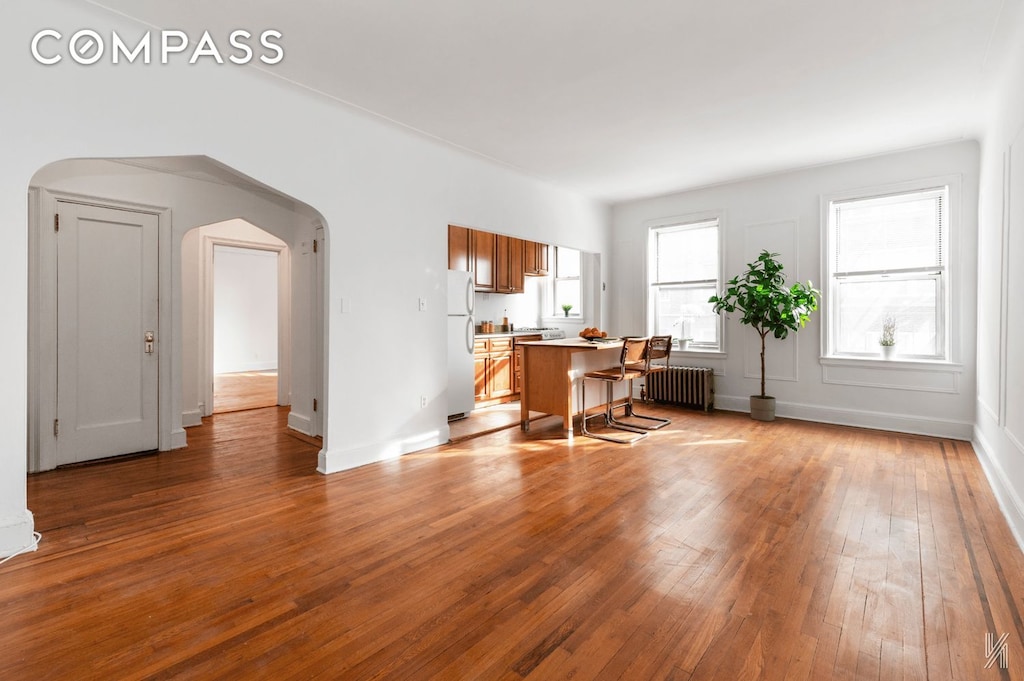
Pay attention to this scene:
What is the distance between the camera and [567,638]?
5.89ft

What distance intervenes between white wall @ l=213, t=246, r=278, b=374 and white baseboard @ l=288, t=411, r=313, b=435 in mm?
6237

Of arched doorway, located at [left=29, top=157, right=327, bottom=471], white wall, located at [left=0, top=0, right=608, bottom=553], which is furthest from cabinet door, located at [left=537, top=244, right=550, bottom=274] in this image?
arched doorway, located at [left=29, top=157, right=327, bottom=471]

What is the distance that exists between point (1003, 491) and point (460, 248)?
5.44m

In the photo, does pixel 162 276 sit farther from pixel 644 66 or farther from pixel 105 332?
pixel 644 66

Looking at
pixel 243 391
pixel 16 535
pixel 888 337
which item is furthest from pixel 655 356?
pixel 243 391

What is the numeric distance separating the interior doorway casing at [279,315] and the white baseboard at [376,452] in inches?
95.4

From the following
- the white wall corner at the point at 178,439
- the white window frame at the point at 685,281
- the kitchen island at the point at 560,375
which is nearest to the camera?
the white wall corner at the point at 178,439

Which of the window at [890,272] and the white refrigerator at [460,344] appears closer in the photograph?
the window at [890,272]

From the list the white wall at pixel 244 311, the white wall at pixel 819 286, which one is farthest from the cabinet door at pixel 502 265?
the white wall at pixel 244 311

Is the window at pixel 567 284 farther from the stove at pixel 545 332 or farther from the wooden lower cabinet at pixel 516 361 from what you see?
the wooden lower cabinet at pixel 516 361

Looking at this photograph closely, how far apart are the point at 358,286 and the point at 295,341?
173 centimetres

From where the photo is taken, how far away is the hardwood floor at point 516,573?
169cm

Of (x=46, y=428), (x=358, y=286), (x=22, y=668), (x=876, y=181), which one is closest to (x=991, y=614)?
(x=22, y=668)

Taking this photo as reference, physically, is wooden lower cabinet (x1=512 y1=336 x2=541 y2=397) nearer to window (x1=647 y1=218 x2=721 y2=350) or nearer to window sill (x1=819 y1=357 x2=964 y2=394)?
window (x1=647 y1=218 x2=721 y2=350)
